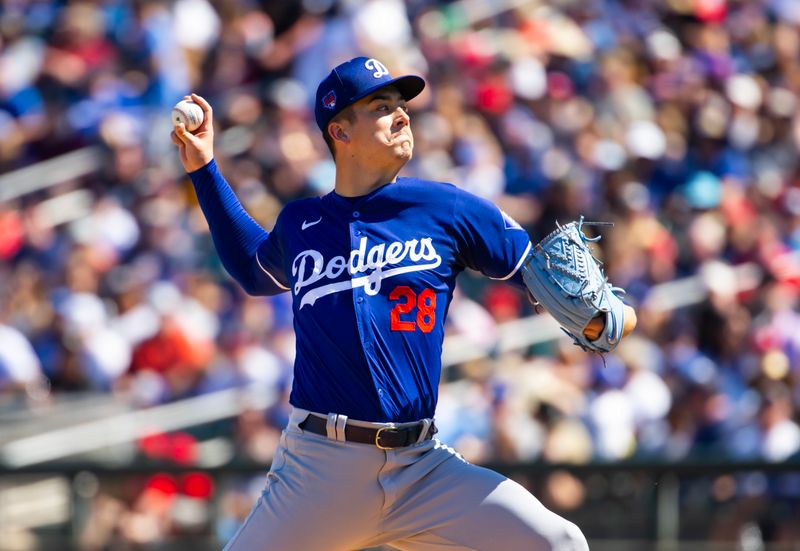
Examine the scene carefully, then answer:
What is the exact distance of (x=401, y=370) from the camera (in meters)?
4.12

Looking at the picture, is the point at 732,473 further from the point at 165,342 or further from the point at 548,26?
the point at 548,26

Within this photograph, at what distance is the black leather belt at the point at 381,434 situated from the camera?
410 cm

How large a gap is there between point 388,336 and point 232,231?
78 centimetres

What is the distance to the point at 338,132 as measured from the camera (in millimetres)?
4336

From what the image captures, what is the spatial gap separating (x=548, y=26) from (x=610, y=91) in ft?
3.28

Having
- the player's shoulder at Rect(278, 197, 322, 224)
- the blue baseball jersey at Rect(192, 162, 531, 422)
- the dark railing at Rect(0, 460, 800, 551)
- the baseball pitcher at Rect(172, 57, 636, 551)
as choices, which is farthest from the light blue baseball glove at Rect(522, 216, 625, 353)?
the dark railing at Rect(0, 460, 800, 551)

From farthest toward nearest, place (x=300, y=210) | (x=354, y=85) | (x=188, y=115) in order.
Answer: (x=188, y=115) < (x=300, y=210) < (x=354, y=85)

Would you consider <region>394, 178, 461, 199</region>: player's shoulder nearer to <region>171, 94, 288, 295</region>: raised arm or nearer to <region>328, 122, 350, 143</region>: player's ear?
<region>328, 122, 350, 143</region>: player's ear

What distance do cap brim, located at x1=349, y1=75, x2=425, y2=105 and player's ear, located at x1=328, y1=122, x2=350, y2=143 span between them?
102mm

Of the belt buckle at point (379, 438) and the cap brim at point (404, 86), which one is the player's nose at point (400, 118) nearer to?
the cap brim at point (404, 86)

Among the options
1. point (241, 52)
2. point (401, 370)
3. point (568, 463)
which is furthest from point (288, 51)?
point (401, 370)

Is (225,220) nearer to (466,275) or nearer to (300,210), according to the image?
(300,210)

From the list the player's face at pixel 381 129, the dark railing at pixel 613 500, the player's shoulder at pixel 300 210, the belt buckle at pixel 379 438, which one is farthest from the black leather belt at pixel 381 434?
the dark railing at pixel 613 500

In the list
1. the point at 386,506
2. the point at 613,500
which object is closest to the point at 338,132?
the point at 386,506
